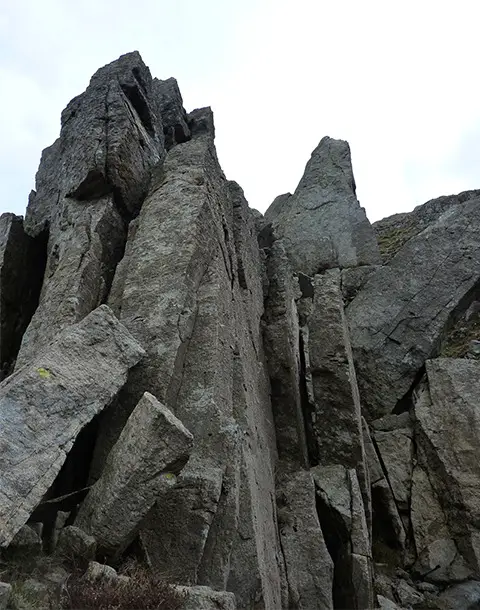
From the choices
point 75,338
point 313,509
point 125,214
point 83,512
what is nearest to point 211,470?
point 83,512

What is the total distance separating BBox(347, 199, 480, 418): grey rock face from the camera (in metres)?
20.9

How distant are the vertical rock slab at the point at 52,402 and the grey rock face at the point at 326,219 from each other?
20.0m

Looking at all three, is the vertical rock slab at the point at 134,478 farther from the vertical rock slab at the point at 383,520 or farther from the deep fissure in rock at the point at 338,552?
the vertical rock slab at the point at 383,520

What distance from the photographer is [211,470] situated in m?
9.45

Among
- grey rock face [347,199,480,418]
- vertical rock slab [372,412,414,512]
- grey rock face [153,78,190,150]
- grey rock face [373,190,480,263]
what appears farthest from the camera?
grey rock face [373,190,480,263]

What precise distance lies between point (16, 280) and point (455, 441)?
15831 millimetres

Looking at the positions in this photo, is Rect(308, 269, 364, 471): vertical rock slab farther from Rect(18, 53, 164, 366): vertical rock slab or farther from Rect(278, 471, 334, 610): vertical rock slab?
Rect(18, 53, 164, 366): vertical rock slab

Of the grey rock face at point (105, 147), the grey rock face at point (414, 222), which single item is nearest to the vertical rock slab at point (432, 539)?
the grey rock face at point (105, 147)

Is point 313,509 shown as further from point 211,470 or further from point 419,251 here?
point 419,251

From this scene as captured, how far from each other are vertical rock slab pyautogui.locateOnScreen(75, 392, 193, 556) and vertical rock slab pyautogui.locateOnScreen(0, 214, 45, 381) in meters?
7.25

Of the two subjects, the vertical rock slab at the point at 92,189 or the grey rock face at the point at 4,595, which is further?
the vertical rock slab at the point at 92,189

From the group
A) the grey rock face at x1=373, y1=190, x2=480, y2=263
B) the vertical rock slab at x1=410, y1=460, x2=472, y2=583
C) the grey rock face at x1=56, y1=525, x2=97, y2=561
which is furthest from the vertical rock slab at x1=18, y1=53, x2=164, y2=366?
the grey rock face at x1=373, y1=190, x2=480, y2=263

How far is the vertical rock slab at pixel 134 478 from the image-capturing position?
7.82m

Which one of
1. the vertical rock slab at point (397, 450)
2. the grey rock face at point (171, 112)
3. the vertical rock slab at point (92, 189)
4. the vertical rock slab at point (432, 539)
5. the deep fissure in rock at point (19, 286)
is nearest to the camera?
the vertical rock slab at point (92, 189)
